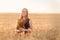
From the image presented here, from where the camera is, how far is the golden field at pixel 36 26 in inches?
47.2

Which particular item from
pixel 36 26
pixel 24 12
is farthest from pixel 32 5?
pixel 36 26

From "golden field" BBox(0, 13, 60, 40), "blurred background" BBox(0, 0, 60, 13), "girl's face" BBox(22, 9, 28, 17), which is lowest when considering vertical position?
"golden field" BBox(0, 13, 60, 40)

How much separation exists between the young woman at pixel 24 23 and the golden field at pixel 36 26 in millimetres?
38

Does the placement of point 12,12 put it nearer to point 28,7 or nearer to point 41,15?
point 28,7

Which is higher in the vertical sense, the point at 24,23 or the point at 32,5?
the point at 32,5

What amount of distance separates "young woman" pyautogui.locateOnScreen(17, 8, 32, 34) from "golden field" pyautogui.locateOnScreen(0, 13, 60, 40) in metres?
0.04

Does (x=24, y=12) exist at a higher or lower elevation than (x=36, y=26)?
higher

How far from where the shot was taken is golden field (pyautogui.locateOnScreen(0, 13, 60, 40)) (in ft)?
3.93

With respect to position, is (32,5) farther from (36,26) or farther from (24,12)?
(36,26)

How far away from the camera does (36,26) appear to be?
1.23 m

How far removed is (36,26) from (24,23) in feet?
0.39

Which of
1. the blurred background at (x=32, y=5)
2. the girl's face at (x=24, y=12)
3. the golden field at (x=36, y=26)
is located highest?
the blurred background at (x=32, y=5)

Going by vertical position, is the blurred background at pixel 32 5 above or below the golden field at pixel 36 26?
above

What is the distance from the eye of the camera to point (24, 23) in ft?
4.12
